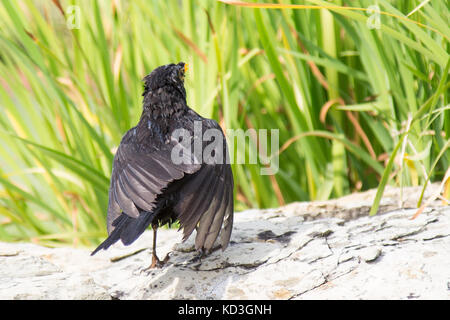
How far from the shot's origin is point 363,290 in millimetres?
1714

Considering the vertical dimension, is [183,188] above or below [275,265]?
above

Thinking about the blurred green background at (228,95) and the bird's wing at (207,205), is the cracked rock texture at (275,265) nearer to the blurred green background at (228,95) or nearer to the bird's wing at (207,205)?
the bird's wing at (207,205)

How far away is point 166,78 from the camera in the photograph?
7.48 ft

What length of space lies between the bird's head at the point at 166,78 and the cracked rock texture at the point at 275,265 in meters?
0.67

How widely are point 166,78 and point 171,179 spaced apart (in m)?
0.60

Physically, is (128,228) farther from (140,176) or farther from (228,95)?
(228,95)

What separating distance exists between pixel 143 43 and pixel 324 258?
79.3 inches

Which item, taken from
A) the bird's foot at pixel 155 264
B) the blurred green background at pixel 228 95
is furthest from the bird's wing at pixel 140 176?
the blurred green background at pixel 228 95

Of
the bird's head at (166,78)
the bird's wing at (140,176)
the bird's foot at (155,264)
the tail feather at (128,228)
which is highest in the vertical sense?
the bird's head at (166,78)

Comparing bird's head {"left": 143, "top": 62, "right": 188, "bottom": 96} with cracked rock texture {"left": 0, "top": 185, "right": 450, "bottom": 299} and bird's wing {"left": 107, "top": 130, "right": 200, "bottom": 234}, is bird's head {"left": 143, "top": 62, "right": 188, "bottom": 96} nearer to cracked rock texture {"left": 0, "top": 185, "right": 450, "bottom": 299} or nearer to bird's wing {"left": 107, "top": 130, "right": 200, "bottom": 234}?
bird's wing {"left": 107, "top": 130, "right": 200, "bottom": 234}

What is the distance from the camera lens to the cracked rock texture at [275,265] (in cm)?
177

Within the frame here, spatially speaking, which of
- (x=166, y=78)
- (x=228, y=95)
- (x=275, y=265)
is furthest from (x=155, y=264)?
(x=228, y=95)

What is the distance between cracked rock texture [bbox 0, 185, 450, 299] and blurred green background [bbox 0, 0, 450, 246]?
0.45m

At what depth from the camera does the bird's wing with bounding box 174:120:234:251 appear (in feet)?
6.28
